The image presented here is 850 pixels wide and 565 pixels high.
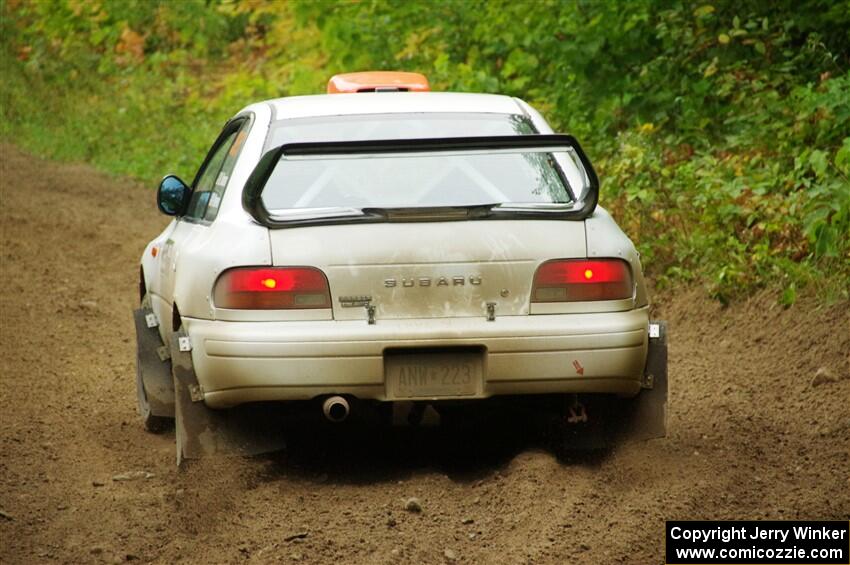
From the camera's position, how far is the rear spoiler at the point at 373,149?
5.18 meters

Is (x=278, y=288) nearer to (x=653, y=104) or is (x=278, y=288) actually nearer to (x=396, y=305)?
(x=396, y=305)

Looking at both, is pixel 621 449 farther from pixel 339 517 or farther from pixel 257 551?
pixel 257 551

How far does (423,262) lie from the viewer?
5.25 meters

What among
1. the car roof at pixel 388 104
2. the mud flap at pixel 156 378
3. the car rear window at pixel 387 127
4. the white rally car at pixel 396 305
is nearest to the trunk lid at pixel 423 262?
the white rally car at pixel 396 305

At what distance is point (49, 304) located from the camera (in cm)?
1098

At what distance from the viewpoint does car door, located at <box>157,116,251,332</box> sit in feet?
19.4

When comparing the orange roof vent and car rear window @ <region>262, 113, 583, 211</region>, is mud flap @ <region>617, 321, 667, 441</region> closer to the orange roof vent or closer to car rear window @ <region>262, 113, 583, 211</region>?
car rear window @ <region>262, 113, 583, 211</region>

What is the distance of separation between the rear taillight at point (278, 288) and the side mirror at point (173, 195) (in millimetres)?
1446

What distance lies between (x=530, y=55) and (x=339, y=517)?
395 inches

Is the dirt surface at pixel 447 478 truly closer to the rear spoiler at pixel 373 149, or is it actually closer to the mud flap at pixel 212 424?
the mud flap at pixel 212 424

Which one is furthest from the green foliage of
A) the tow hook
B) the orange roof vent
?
the tow hook

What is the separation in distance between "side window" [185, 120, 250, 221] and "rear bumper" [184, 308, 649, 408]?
0.80 m

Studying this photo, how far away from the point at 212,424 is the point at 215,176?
4.42ft

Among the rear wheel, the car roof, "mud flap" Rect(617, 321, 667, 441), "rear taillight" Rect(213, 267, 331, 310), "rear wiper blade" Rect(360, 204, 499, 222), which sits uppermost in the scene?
the car roof
